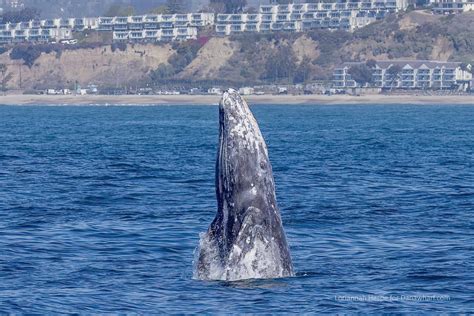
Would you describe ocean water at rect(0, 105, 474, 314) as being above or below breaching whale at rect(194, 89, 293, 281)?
below

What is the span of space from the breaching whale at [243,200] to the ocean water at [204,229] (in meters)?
0.52

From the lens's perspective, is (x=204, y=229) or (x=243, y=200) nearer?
(x=243, y=200)

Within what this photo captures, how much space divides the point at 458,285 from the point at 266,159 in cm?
402

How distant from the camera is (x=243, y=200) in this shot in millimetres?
18797

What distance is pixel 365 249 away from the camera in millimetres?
24125

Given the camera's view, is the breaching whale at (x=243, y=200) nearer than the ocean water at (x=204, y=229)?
Yes

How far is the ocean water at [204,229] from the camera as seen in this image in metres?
19.1

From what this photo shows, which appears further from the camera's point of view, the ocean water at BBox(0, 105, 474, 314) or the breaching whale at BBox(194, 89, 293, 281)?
the ocean water at BBox(0, 105, 474, 314)

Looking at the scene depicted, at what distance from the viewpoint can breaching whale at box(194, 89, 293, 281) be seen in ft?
61.6

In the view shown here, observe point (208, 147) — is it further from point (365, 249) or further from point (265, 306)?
point (265, 306)

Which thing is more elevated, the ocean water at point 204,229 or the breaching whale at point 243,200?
the breaching whale at point 243,200

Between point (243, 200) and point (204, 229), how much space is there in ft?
28.7

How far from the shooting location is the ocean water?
1908 cm

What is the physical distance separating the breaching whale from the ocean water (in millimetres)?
521
